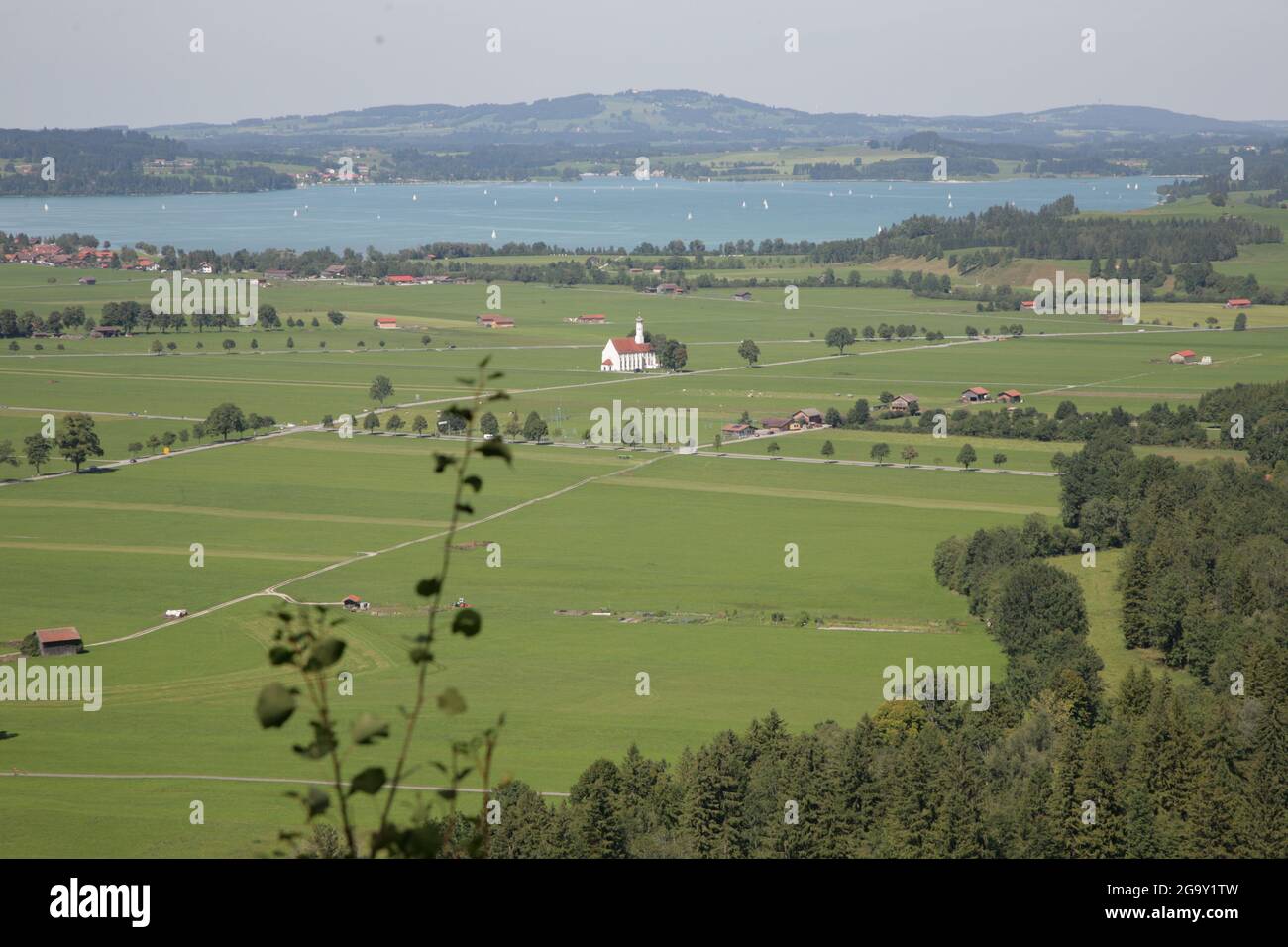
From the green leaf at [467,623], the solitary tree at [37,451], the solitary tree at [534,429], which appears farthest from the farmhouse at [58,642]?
the green leaf at [467,623]

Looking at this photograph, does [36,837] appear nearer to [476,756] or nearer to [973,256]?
[476,756]

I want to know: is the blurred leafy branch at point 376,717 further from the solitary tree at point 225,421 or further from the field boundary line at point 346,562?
the solitary tree at point 225,421

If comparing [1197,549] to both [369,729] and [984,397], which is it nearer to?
[984,397]

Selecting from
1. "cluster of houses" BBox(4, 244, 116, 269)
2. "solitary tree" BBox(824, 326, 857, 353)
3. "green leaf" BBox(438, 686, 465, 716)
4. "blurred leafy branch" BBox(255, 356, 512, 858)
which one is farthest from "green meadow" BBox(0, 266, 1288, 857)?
"cluster of houses" BBox(4, 244, 116, 269)

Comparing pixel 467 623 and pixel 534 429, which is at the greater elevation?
pixel 467 623

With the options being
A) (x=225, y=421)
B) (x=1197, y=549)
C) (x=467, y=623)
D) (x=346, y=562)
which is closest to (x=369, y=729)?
Answer: (x=467, y=623)

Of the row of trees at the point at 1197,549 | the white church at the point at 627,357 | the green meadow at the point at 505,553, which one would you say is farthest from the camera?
the white church at the point at 627,357
